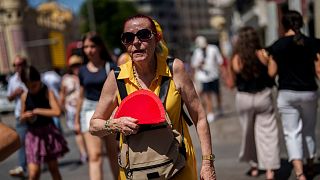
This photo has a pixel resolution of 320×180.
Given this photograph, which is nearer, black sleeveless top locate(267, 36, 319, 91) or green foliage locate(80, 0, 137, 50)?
black sleeveless top locate(267, 36, 319, 91)

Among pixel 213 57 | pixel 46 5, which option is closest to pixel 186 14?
pixel 46 5

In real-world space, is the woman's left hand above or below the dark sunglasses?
below

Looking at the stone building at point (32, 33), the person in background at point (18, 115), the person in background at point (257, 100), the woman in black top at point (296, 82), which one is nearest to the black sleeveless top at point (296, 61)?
the woman in black top at point (296, 82)

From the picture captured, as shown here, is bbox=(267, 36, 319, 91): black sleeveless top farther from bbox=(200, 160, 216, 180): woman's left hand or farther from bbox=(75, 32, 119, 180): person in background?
bbox=(200, 160, 216, 180): woman's left hand

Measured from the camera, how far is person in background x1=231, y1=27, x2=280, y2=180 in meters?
5.40

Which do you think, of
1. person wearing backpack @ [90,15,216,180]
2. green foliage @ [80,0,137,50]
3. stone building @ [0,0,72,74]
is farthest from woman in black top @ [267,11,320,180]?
green foliage @ [80,0,137,50]

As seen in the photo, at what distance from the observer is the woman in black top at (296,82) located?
16.3 ft

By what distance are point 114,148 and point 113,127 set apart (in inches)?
A: 95.0

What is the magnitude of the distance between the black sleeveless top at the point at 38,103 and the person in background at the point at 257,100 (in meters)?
2.28

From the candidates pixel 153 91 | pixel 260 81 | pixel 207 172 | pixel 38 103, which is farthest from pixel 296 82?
pixel 38 103

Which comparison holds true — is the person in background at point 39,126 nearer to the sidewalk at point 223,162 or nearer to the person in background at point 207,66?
the sidewalk at point 223,162

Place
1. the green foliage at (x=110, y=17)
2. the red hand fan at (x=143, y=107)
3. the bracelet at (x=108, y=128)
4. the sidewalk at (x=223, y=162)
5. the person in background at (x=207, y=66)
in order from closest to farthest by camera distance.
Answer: the red hand fan at (x=143, y=107), the bracelet at (x=108, y=128), the sidewalk at (x=223, y=162), the person in background at (x=207, y=66), the green foliage at (x=110, y=17)

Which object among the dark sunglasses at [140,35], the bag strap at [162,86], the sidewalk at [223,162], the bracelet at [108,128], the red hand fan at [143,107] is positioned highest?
the dark sunglasses at [140,35]

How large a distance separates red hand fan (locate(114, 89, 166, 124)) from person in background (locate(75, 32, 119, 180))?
8.01ft
